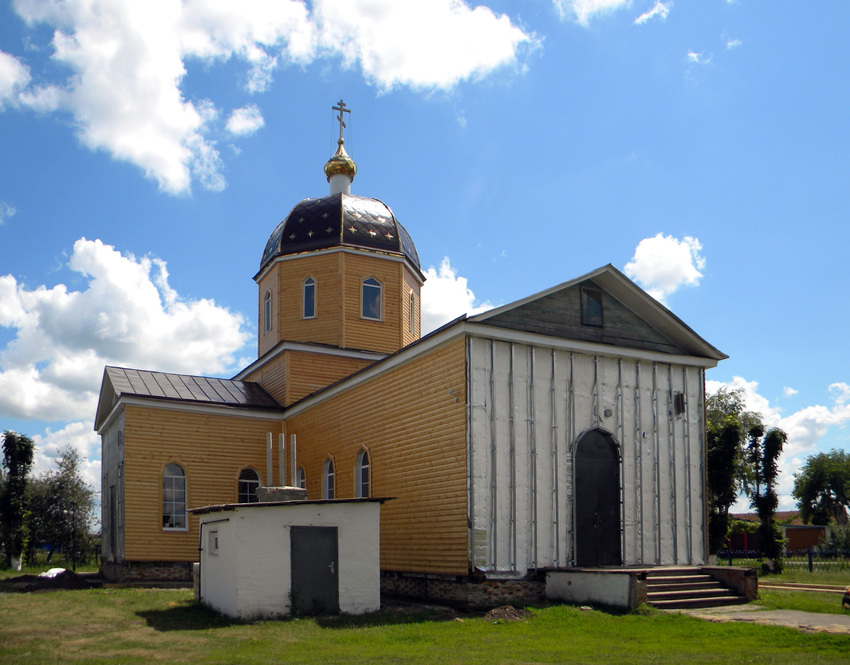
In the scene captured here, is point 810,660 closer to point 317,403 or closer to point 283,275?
point 317,403

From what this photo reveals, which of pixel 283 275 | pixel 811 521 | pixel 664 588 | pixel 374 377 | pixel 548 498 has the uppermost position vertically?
pixel 283 275

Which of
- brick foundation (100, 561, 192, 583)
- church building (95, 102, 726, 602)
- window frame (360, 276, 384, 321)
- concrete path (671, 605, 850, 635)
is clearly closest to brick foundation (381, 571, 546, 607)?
church building (95, 102, 726, 602)

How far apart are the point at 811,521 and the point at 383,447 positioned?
47.8 meters

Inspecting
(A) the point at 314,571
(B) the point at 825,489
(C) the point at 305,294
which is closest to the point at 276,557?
(A) the point at 314,571

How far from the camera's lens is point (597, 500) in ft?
52.2

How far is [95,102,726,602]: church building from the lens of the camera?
14.9m

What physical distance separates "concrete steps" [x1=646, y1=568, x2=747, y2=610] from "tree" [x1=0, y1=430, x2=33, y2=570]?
73.0 feet

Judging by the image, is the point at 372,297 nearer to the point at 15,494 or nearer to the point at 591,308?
the point at 591,308

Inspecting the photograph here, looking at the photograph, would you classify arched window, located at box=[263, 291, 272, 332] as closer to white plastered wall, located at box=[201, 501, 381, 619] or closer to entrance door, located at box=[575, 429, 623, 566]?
white plastered wall, located at box=[201, 501, 381, 619]

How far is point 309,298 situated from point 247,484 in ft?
19.7

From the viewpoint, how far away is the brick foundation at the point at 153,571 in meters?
20.6

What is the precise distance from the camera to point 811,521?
5497 cm

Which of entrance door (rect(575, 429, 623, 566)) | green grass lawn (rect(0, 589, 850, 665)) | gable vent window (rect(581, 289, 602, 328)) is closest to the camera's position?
green grass lawn (rect(0, 589, 850, 665))

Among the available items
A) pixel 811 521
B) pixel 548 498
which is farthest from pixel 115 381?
pixel 811 521
